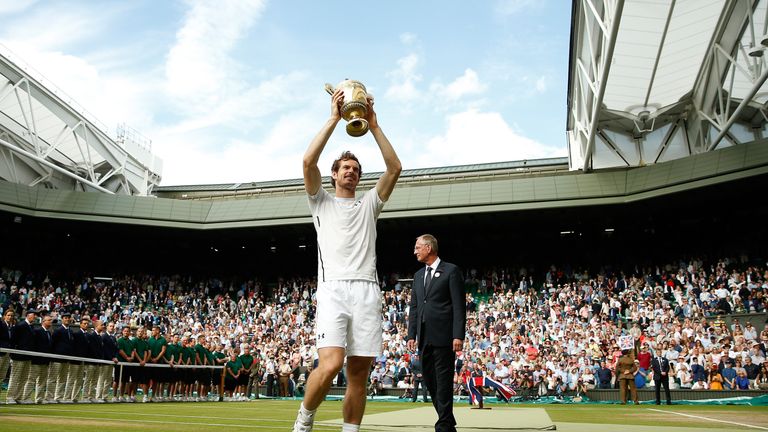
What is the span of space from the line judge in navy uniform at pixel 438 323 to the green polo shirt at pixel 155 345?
11.7 m

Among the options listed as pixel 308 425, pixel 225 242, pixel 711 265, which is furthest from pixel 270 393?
pixel 308 425

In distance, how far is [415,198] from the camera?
106ft

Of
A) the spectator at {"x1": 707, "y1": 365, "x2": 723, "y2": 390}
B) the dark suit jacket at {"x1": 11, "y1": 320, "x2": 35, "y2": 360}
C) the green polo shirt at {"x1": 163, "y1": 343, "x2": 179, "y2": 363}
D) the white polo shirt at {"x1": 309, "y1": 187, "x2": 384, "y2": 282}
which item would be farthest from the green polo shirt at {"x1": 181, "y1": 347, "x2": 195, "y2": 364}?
the spectator at {"x1": 707, "y1": 365, "x2": 723, "y2": 390}

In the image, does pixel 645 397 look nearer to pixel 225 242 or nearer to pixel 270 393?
→ pixel 270 393

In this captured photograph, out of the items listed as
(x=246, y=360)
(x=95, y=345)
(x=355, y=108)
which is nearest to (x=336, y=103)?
(x=355, y=108)

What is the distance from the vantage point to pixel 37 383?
1218 cm

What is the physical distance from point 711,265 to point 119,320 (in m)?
27.6

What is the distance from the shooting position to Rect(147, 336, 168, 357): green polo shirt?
1631 centimetres

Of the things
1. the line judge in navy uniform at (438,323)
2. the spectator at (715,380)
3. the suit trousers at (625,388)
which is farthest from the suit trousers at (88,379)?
the spectator at (715,380)

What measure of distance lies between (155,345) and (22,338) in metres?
4.63

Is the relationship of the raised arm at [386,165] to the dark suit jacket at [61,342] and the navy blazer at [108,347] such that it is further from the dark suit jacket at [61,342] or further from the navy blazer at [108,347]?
the navy blazer at [108,347]

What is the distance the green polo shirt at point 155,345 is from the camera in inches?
642

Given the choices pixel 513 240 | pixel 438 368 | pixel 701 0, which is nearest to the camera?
pixel 438 368

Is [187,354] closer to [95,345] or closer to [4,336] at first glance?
[95,345]
